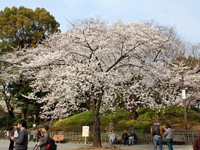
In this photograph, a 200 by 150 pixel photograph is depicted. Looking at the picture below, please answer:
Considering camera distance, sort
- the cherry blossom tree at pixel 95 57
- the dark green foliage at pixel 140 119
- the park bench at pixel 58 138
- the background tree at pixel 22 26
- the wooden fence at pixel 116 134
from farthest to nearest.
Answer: the background tree at pixel 22 26
the park bench at pixel 58 138
the dark green foliage at pixel 140 119
the wooden fence at pixel 116 134
the cherry blossom tree at pixel 95 57

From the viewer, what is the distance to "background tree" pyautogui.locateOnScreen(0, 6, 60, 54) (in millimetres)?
33375

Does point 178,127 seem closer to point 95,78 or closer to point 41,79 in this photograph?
point 95,78

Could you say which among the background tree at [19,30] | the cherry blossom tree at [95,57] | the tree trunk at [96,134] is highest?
the background tree at [19,30]

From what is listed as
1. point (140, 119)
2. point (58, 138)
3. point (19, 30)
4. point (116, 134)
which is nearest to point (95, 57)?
point (116, 134)

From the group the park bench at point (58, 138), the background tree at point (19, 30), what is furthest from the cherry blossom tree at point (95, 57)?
the background tree at point (19, 30)

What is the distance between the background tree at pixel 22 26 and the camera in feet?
109

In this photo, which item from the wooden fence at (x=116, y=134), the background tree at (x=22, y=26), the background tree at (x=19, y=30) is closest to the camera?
the wooden fence at (x=116, y=134)

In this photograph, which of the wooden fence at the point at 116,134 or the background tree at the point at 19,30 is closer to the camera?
the wooden fence at the point at 116,134

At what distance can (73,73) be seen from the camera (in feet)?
42.2

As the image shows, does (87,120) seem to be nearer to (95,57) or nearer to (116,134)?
(116,134)

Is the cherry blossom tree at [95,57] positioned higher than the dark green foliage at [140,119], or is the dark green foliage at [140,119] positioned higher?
the cherry blossom tree at [95,57]

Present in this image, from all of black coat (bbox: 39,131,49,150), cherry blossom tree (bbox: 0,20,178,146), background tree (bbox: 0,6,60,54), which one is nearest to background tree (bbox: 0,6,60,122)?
background tree (bbox: 0,6,60,54)

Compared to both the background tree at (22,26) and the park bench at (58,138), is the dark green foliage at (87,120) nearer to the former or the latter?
the park bench at (58,138)

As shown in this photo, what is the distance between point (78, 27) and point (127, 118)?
13.2m
